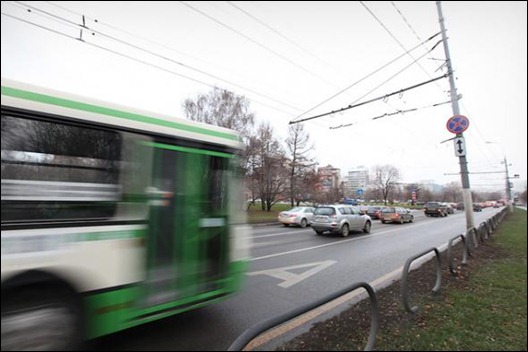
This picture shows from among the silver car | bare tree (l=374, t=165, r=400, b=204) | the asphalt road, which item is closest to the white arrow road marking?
the asphalt road

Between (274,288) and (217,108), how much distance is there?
22182mm

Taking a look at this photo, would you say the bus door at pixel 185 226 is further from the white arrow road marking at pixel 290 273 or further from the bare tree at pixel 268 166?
the bare tree at pixel 268 166

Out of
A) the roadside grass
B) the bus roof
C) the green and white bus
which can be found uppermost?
the bus roof

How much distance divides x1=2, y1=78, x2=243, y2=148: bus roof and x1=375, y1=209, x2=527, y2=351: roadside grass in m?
3.69

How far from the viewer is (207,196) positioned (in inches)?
161

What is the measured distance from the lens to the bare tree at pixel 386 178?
255 feet

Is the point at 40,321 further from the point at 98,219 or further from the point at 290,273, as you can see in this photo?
the point at 290,273

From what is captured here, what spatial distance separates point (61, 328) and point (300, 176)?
35.0 m

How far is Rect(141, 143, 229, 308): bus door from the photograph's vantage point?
3.51 meters

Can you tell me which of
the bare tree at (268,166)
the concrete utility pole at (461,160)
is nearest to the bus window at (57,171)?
the concrete utility pole at (461,160)

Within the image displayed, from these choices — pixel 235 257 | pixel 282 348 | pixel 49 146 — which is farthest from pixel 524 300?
pixel 49 146

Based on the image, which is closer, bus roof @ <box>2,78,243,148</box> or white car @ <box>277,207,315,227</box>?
bus roof @ <box>2,78,243,148</box>

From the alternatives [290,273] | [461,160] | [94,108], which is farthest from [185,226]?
[461,160]

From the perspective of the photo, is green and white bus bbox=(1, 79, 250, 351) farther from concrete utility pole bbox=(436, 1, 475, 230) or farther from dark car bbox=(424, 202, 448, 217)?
dark car bbox=(424, 202, 448, 217)
